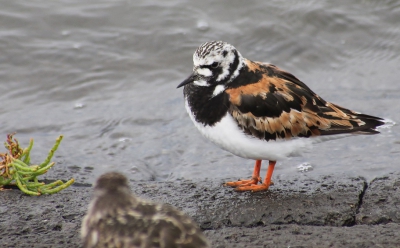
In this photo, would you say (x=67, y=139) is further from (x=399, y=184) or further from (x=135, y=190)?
(x=399, y=184)

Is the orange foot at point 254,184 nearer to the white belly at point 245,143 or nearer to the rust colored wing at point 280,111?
the white belly at point 245,143

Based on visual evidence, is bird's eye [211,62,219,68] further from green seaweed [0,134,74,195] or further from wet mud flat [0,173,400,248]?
green seaweed [0,134,74,195]

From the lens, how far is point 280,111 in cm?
467

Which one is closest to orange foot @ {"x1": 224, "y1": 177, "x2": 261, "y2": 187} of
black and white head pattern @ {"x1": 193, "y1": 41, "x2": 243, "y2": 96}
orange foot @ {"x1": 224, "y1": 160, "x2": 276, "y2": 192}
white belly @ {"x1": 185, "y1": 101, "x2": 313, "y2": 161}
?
orange foot @ {"x1": 224, "y1": 160, "x2": 276, "y2": 192}

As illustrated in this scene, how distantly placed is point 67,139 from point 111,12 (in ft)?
12.4

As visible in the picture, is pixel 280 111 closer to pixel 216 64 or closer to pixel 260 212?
pixel 216 64

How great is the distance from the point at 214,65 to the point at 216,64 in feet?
0.06

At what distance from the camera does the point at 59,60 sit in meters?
8.65

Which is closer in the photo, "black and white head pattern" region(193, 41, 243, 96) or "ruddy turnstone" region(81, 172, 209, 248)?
"ruddy turnstone" region(81, 172, 209, 248)

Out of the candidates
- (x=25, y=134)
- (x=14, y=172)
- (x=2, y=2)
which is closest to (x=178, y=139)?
(x=25, y=134)

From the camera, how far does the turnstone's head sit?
467 centimetres

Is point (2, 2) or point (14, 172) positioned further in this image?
point (2, 2)

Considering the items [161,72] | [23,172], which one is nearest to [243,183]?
[23,172]

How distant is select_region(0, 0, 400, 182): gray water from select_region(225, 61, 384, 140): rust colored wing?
2.05 ft
